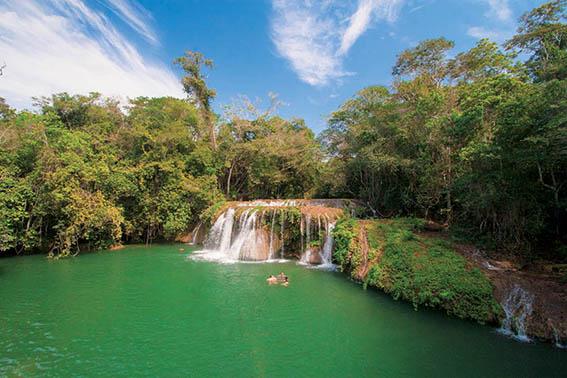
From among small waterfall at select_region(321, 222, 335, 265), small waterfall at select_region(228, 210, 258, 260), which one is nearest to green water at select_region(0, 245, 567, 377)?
small waterfall at select_region(321, 222, 335, 265)

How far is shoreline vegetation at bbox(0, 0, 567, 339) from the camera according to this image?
6332 mm

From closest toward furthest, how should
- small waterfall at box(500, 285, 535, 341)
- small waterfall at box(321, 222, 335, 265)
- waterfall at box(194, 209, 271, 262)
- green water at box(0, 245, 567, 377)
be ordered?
green water at box(0, 245, 567, 377), small waterfall at box(500, 285, 535, 341), small waterfall at box(321, 222, 335, 265), waterfall at box(194, 209, 271, 262)

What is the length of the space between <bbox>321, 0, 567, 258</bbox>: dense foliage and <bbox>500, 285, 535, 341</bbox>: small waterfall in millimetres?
2813

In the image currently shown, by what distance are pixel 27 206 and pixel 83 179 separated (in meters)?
2.79

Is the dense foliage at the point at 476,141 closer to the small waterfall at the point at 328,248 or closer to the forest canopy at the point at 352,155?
the forest canopy at the point at 352,155

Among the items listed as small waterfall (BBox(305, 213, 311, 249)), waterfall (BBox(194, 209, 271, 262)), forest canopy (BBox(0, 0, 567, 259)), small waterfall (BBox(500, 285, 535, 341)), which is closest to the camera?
small waterfall (BBox(500, 285, 535, 341))

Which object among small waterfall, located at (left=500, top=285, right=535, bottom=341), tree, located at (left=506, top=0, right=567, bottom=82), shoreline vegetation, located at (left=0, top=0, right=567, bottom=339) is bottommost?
small waterfall, located at (left=500, top=285, right=535, bottom=341)

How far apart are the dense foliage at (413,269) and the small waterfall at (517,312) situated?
190 millimetres

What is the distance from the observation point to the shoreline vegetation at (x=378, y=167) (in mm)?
6332

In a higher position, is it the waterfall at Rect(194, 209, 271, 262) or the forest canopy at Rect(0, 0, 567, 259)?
the forest canopy at Rect(0, 0, 567, 259)

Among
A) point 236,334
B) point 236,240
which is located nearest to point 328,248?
point 236,240

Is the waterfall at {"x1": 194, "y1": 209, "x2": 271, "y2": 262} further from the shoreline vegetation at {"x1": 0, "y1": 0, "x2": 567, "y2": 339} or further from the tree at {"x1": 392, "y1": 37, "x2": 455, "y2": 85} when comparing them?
the tree at {"x1": 392, "y1": 37, "x2": 455, "y2": 85}

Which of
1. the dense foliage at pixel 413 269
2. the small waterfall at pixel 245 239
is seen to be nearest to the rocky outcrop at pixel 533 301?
the dense foliage at pixel 413 269

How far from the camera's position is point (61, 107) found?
16.6 m
